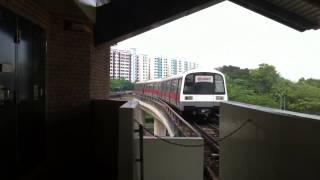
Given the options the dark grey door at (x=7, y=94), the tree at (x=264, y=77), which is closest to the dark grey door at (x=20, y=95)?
the dark grey door at (x=7, y=94)

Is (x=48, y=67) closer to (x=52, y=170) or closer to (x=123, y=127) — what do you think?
(x=52, y=170)

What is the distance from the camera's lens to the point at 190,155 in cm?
918

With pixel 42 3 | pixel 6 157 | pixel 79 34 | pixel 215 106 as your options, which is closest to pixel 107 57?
pixel 79 34

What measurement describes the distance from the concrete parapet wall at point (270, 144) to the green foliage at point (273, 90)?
43.4 feet

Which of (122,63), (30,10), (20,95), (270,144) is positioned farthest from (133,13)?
(122,63)

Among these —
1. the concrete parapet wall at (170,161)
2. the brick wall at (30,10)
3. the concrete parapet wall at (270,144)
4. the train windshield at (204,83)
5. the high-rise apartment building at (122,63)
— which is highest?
the high-rise apartment building at (122,63)

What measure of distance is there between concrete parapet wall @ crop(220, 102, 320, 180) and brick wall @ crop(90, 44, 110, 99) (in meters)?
3.11

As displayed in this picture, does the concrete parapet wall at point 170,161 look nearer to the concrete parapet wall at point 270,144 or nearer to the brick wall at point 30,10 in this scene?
the concrete parapet wall at point 270,144

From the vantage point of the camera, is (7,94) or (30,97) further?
(30,97)

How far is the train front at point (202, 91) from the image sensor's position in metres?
24.5

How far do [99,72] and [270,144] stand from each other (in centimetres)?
603

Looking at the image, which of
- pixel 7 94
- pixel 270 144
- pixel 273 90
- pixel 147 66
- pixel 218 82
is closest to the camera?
pixel 270 144

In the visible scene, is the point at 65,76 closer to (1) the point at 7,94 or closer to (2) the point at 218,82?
(1) the point at 7,94

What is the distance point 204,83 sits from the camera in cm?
2464
